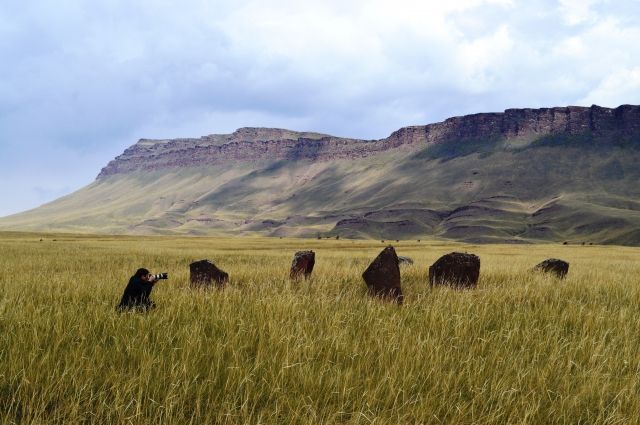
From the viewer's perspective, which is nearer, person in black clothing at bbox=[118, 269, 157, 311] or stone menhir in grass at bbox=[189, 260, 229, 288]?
person in black clothing at bbox=[118, 269, 157, 311]

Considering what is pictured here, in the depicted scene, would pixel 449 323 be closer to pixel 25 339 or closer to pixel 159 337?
pixel 159 337

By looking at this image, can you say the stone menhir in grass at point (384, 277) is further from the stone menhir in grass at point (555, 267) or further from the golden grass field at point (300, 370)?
the stone menhir in grass at point (555, 267)

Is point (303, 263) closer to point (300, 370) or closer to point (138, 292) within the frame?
point (138, 292)

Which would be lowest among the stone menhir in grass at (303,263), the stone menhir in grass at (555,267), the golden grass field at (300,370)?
the stone menhir in grass at (555,267)

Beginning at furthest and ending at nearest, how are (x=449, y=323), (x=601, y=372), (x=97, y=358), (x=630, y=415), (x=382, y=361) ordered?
(x=449, y=323)
(x=601, y=372)
(x=382, y=361)
(x=97, y=358)
(x=630, y=415)

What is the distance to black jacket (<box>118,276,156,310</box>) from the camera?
6.79 metres

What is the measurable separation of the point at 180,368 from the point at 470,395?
2525 millimetres

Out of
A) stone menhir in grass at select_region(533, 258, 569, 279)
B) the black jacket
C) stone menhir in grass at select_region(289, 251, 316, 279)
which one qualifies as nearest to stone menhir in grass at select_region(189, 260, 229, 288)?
stone menhir in grass at select_region(289, 251, 316, 279)

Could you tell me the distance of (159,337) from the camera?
17.2ft

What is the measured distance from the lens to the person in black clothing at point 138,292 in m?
6.78

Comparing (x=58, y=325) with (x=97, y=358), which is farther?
(x=58, y=325)

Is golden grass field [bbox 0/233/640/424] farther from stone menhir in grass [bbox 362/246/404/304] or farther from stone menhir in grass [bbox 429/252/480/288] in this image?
stone menhir in grass [bbox 429/252/480/288]

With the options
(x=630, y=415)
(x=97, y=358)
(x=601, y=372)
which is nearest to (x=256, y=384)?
(x=97, y=358)

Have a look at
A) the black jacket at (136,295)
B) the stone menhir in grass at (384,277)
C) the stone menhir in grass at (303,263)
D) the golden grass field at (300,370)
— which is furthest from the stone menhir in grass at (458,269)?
the black jacket at (136,295)
